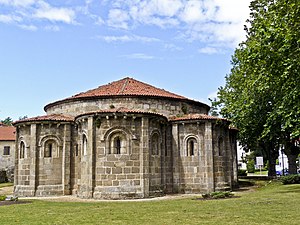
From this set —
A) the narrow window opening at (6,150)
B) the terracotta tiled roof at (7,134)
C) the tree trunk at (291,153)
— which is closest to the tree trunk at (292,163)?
the tree trunk at (291,153)

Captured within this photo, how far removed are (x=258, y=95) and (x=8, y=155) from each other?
34.6 meters

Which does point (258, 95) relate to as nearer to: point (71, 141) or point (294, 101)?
point (294, 101)

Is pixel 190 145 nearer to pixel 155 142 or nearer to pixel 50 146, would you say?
pixel 155 142

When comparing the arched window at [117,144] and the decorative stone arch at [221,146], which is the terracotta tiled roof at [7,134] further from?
the decorative stone arch at [221,146]

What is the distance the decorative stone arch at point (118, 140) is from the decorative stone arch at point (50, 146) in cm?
469

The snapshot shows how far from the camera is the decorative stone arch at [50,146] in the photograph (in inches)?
944

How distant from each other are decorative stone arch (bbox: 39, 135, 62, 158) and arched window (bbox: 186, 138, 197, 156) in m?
8.56

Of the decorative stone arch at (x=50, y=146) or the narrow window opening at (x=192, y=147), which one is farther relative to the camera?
the narrow window opening at (x=192, y=147)

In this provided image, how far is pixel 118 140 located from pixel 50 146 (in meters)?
5.59

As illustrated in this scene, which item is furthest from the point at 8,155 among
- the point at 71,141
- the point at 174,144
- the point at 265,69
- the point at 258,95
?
the point at 265,69

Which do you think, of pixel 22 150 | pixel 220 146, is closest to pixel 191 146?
pixel 220 146

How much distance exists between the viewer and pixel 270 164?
3944 cm

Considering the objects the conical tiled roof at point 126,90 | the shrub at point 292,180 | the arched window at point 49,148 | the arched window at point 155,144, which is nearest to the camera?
the arched window at point 155,144

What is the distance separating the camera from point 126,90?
86.0ft
